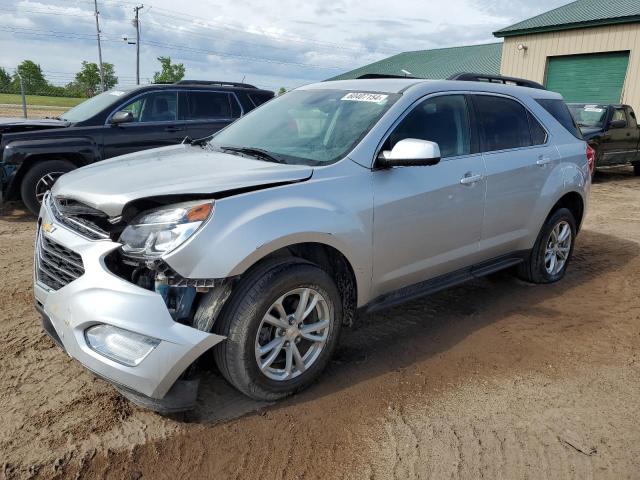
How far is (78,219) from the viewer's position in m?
2.97

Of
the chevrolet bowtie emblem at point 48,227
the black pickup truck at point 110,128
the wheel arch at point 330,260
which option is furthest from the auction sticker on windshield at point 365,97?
the black pickup truck at point 110,128

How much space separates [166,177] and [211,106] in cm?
563

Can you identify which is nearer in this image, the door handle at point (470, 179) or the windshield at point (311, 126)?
the windshield at point (311, 126)

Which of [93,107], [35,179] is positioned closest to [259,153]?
[35,179]

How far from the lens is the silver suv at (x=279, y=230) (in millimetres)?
2621

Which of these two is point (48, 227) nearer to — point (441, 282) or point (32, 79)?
point (441, 282)

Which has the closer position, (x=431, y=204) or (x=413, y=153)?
(x=413, y=153)

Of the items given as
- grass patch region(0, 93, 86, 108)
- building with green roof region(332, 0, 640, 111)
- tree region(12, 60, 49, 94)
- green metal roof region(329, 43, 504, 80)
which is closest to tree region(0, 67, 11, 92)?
tree region(12, 60, 49, 94)

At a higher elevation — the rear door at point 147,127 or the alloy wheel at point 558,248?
the rear door at point 147,127

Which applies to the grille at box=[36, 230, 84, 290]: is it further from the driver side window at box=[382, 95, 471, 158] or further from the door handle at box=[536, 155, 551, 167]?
the door handle at box=[536, 155, 551, 167]

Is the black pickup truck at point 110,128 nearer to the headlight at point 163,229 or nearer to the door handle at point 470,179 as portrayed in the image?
the headlight at point 163,229

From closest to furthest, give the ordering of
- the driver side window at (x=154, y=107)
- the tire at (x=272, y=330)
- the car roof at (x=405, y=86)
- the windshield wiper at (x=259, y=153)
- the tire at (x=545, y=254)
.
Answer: the tire at (x=272, y=330) < the windshield wiper at (x=259, y=153) < the car roof at (x=405, y=86) < the tire at (x=545, y=254) < the driver side window at (x=154, y=107)

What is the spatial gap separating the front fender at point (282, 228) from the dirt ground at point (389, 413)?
29.2 inches

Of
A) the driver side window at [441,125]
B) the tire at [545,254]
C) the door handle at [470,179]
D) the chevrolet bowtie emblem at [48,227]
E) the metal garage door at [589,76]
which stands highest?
the metal garage door at [589,76]
